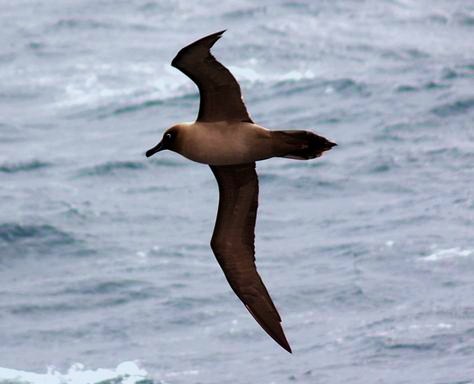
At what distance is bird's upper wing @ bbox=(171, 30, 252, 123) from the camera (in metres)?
13.9

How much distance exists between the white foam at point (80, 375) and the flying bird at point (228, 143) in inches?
393

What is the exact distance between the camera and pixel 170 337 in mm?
27219

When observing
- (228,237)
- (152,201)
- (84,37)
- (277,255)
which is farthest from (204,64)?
(84,37)

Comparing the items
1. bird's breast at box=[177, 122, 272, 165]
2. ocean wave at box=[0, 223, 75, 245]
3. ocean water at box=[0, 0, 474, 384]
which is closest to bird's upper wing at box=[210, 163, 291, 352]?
bird's breast at box=[177, 122, 272, 165]

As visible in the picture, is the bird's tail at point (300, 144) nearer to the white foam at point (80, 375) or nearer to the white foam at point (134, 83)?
the white foam at point (80, 375)

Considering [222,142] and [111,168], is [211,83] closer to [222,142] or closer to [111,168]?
[222,142]

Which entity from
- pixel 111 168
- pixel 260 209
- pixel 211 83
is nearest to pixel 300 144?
pixel 211 83

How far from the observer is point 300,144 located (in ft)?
47.0

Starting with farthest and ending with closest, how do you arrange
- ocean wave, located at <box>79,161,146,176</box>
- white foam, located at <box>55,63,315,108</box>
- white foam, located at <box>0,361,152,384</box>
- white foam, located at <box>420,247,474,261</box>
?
white foam, located at <box>55,63,315,108</box> → ocean wave, located at <box>79,161,146,176</box> → white foam, located at <box>420,247,474,261</box> → white foam, located at <box>0,361,152,384</box>

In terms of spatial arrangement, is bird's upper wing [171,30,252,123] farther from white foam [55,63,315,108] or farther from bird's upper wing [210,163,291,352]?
white foam [55,63,315,108]

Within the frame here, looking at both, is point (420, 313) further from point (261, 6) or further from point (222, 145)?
point (261, 6)

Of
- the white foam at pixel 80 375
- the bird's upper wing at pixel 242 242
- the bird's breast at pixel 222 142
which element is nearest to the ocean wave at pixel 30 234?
the white foam at pixel 80 375

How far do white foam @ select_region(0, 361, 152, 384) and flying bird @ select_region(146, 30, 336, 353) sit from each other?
32.7 feet

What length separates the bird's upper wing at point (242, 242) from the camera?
1569 centimetres
